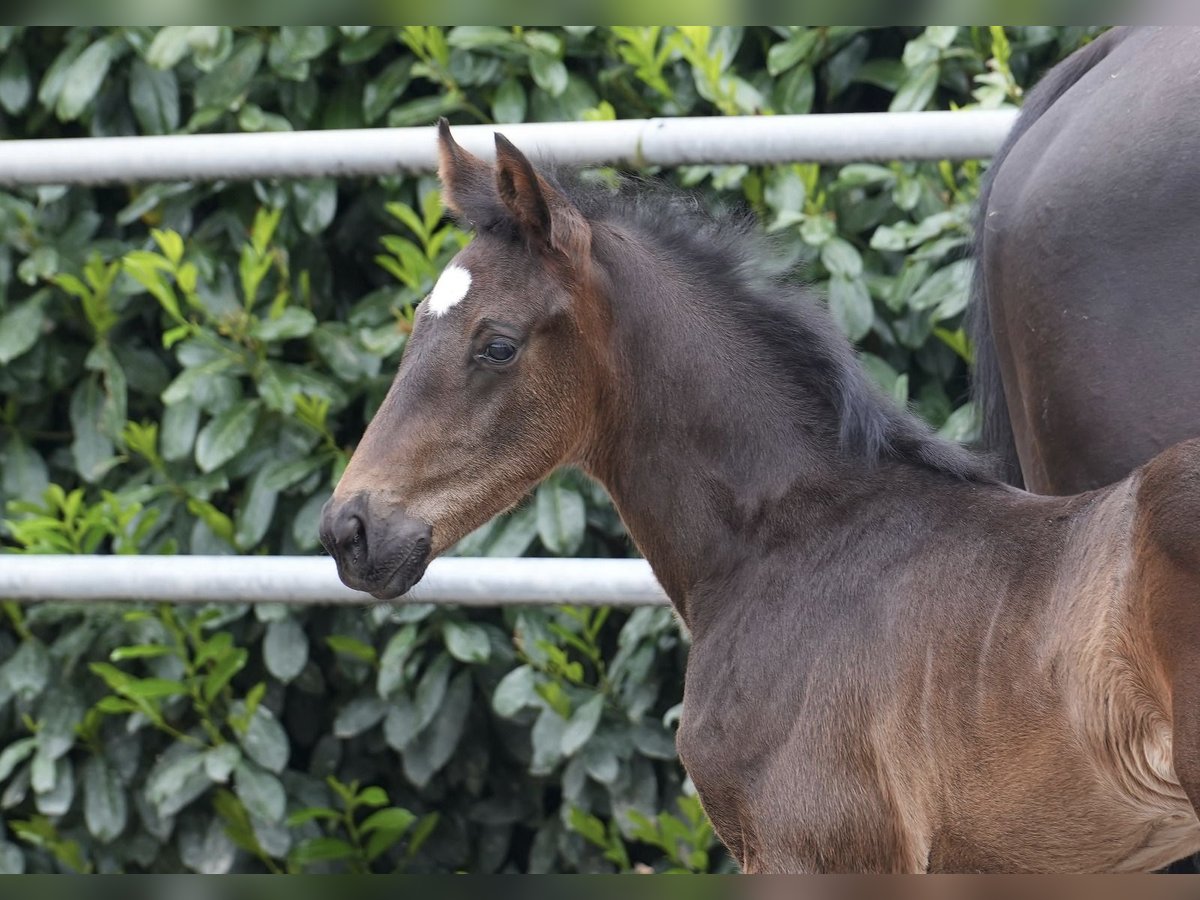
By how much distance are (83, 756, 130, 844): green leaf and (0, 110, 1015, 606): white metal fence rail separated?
769 mm

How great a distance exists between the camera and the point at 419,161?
353 centimetres

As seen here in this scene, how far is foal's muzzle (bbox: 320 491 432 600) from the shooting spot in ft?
8.04

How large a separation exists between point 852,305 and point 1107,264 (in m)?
1.35

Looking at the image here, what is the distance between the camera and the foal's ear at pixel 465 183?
2588 millimetres

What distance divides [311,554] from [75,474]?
77cm

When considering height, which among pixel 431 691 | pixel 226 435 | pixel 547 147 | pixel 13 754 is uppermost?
pixel 547 147

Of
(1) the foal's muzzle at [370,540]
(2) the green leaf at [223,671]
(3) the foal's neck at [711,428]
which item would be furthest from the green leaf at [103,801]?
(3) the foal's neck at [711,428]

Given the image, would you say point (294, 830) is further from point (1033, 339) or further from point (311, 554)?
point (1033, 339)

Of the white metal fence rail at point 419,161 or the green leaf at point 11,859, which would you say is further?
the green leaf at point 11,859

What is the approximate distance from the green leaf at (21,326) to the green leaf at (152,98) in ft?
1.89

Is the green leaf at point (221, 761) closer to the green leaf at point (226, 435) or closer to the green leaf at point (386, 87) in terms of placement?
the green leaf at point (226, 435)

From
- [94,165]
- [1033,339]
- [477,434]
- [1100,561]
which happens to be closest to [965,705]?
[1100,561]

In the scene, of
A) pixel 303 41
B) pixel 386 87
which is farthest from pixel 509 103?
pixel 303 41

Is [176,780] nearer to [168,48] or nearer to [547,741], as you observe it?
[547,741]
